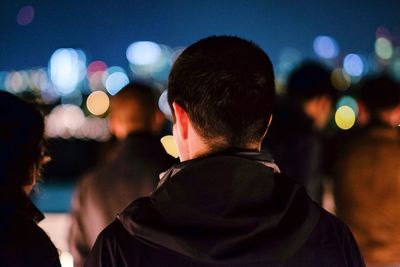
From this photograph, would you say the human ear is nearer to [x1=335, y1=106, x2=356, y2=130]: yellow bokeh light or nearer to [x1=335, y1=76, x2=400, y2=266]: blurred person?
[x1=335, y1=76, x2=400, y2=266]: blurred person

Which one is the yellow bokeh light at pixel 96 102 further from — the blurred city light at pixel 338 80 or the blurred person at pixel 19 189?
the blurred person at pixel 19 189

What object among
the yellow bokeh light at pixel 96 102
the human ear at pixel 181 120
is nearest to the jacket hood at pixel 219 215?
the human ear at pixel 181 120

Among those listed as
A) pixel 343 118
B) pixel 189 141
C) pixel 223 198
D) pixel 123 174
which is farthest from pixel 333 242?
pixel 343 118

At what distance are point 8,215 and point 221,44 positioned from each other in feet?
2.95

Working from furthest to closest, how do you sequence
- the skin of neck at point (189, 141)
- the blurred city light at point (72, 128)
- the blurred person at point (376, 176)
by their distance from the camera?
1. the blurred city light at point (72, 128)
2. the blurred person at point (376, 176)
3. the skin of neck at point (189, 141)

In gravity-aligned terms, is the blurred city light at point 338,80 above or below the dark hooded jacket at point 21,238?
below

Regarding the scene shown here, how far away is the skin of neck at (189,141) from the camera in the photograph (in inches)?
91.6

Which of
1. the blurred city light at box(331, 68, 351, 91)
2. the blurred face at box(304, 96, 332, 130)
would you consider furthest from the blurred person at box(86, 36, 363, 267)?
the blurred city light at box(331, 68, 351, 91)

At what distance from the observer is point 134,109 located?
5.06 meters

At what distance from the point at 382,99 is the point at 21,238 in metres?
3.03

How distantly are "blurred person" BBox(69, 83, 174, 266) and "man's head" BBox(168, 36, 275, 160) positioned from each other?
2547mm

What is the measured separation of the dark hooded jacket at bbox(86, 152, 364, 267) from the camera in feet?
7.25

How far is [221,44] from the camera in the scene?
2.36 m

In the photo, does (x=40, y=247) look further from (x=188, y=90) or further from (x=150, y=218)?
(x=188, y=90)
